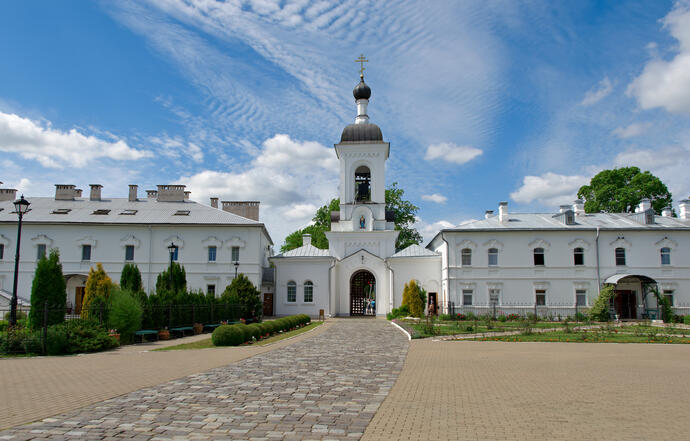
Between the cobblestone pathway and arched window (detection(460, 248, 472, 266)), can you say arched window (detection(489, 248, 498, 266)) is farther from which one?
the cobblestone pathway

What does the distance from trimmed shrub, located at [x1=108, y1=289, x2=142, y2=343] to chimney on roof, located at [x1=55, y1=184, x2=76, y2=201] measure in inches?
1019

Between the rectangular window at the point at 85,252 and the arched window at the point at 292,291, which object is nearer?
the rectangular window at the point at 85,252

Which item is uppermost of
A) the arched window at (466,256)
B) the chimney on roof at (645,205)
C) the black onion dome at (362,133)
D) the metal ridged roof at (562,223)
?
the black onion dome at (362,133)

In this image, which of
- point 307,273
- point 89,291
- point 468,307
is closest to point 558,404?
point 89,291

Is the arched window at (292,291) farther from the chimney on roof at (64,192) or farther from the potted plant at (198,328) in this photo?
the chimney on roof at (64,192)

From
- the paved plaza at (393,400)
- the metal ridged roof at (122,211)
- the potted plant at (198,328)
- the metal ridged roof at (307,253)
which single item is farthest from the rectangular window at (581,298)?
the potted plant at (198,328)

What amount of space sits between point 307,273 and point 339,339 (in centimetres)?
1737

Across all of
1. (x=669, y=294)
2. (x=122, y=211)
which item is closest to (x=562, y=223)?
(x=669, y=294)

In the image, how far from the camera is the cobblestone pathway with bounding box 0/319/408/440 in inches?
241

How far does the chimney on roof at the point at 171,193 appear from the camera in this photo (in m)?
39.5

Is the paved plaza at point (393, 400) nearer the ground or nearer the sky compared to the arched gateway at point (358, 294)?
nearer the ground

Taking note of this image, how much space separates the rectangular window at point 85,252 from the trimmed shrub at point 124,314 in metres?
21.0

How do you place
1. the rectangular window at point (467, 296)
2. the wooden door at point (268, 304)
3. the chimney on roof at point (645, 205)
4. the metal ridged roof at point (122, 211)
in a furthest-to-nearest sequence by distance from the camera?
the wooden door at point (268, 304) < the metal ridged roof at point (122, 211) < the chimney on roof at point (645, 205) < the rectangular window at point (467, 296)

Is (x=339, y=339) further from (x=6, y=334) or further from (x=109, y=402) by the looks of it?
(x=109, y=402)
